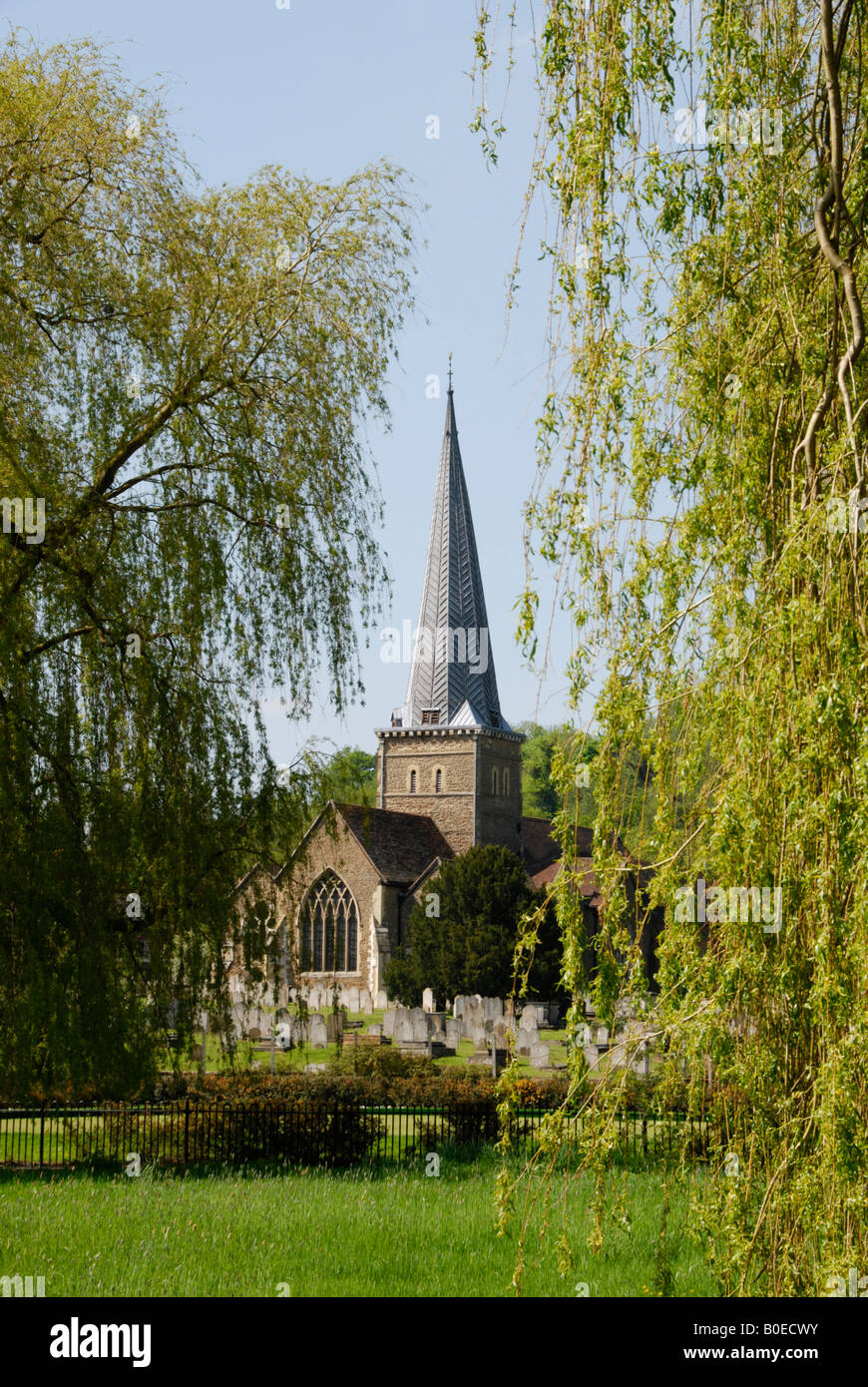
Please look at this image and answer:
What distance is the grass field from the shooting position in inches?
335

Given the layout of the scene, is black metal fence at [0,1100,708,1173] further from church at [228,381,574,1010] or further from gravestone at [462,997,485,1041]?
church at [228,381,574,1010]

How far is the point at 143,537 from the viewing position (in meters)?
9.02

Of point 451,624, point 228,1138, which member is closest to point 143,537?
point 228,1138

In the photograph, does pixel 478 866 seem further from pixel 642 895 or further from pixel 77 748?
pixel 642 895

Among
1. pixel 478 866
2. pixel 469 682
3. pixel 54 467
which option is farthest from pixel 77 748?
pixel 469 682

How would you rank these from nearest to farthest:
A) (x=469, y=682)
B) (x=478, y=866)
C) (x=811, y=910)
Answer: (x=811, y=910), (x=478, y=866), (x=469, y=682)

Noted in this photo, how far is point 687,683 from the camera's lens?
194 inches

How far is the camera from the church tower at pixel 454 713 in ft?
197

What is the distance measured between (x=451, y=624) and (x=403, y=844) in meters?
10.1

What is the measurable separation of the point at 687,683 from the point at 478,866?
38776 millimetres

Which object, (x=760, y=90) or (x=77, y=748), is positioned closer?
(x=760, y=90)

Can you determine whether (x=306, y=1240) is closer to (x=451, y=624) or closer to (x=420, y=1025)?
(x=420, y=1025)

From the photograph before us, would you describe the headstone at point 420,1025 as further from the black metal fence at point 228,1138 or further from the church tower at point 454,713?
the church tower at point 454,713
